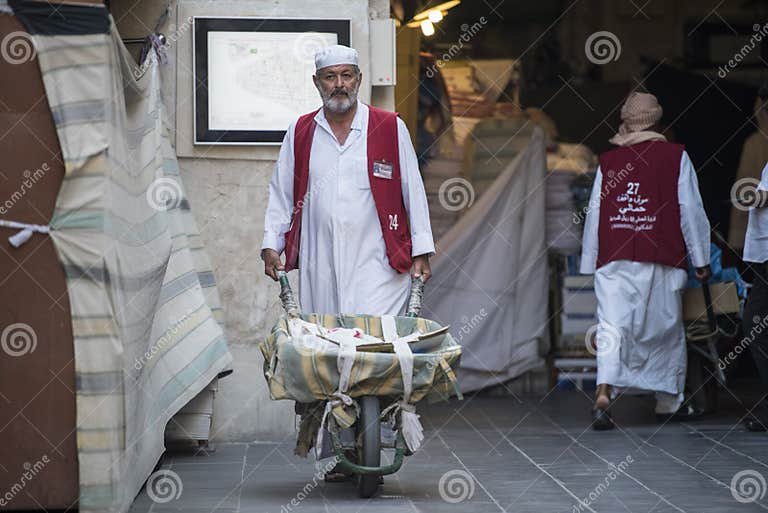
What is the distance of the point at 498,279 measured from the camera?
1165 cm

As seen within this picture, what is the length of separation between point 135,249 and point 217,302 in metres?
2.03

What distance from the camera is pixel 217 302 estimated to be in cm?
846

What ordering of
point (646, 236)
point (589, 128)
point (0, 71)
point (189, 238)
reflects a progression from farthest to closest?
point (589, 128) < point (646, 236) < point (189, 238) < point (0, 71)

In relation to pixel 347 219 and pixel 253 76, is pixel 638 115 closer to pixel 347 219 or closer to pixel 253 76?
pixel 253 76

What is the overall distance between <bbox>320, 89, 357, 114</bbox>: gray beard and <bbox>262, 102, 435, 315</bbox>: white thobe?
153 millimetres

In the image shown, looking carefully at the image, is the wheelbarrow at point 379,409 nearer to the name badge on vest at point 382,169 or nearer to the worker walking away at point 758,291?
the name badge on vest at point 382,169

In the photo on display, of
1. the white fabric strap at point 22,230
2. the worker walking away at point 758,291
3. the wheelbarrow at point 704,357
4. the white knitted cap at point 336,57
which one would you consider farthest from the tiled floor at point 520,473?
the white knitted cap at point 336,57

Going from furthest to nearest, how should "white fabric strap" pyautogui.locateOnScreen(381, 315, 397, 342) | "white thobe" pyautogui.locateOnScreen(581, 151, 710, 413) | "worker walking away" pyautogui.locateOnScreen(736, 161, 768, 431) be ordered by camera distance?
"white thobe" pyautogui.locateOnScreen(581, 151, 710, 413) < "worker walking away" pyautogui.locateOnScreen(736, 161, 768, 431) < "white fabric strap" pyautogui.locateOnScreen(381, 315, 397, 342)

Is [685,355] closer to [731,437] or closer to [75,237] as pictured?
[731,437]

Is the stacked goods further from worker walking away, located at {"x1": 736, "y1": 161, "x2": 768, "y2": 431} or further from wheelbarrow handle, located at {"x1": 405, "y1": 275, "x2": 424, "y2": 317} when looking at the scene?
wheelbarrow handle, located at {"x1": 405, "y1": 275, "x2": 424, "y2": 317}

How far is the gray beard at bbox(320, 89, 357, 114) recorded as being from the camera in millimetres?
7203

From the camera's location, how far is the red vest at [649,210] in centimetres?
970

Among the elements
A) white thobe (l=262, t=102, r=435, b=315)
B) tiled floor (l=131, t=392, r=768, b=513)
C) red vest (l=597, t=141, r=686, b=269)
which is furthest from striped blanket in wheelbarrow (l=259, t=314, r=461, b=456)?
red vest (l=597, t=141, r=686, b=269)

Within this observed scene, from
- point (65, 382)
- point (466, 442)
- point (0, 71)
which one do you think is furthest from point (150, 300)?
point (466, 442)
